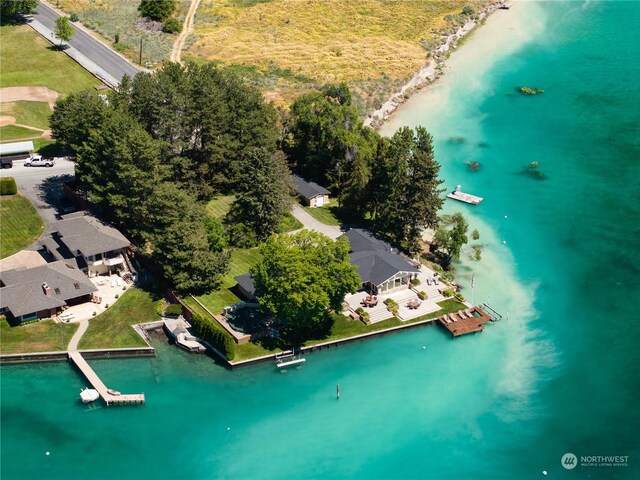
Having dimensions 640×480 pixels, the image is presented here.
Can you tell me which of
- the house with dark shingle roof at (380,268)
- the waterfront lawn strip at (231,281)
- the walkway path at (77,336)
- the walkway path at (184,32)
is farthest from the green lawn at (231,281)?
the walkway path at (184,32)

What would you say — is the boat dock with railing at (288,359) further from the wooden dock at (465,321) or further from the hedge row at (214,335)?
the wooden dock at (465,321)

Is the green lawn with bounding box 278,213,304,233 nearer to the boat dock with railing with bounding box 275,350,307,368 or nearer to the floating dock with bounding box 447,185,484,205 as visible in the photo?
the boat dock with railing with bounding box 275,350,307,368

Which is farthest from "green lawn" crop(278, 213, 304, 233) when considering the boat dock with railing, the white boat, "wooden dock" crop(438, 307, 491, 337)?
the white boat

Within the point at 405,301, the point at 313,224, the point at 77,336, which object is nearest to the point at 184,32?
the point at 313,224

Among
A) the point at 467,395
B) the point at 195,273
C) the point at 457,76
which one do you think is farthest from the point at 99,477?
the point at 457,76

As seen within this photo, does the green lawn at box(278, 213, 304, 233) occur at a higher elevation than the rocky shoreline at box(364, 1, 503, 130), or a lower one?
lower

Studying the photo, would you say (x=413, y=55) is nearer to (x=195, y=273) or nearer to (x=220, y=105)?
(x=220, y=105)
